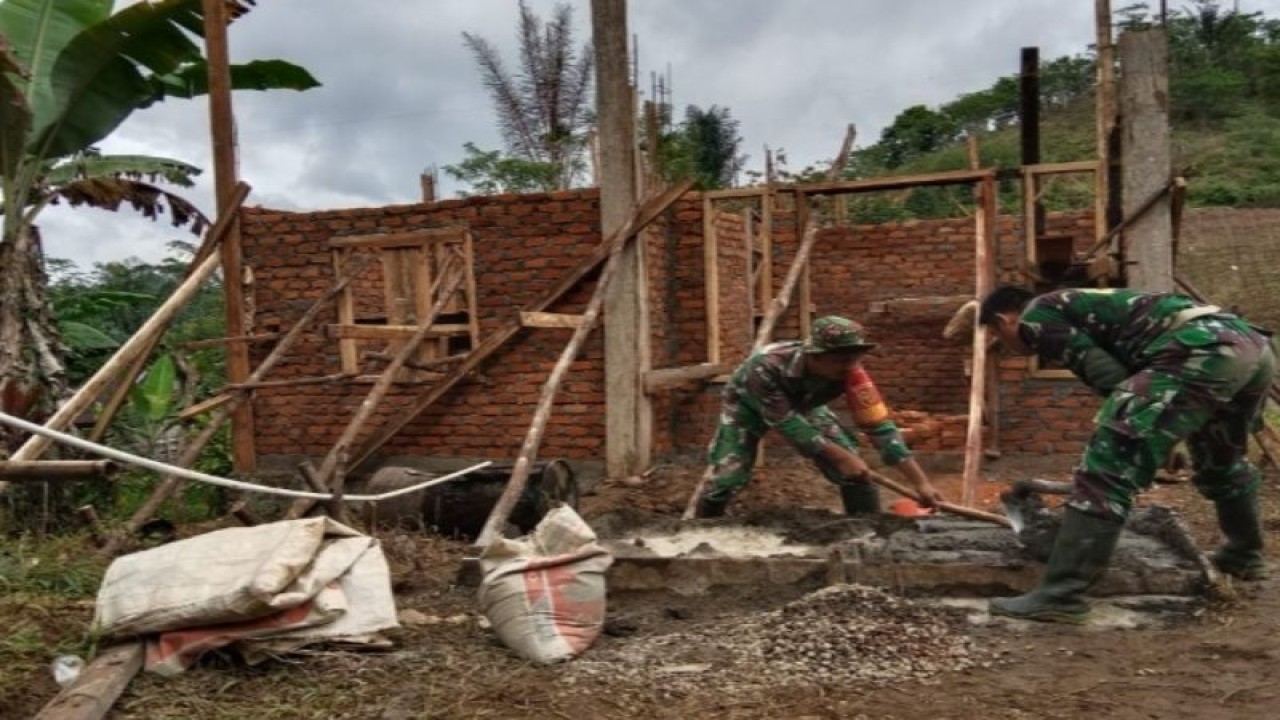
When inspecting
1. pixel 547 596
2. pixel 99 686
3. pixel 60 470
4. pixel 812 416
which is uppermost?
pixel 60 470

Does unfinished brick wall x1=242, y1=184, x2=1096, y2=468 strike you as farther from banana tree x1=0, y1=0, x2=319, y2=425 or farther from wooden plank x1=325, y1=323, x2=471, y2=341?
banana tree x1=0, y1=0, x2=319, y2=425

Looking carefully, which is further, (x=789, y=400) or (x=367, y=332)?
(x=367, y=332)

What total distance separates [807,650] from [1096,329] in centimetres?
183

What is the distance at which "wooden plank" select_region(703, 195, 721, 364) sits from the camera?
8.20 metres

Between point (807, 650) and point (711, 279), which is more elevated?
point (711, 279)

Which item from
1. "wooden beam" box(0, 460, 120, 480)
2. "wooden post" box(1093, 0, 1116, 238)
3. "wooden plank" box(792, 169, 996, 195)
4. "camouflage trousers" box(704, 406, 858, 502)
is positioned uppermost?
"wooden post" box(1093, 0, 1116, 238)

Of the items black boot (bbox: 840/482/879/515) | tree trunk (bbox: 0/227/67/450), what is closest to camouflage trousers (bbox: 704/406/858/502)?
black boot (bbox: 840/482/879/515)

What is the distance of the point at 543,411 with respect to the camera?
256 inches

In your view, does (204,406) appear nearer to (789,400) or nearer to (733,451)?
(733,451)

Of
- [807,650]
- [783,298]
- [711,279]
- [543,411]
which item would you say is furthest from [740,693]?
[711,279]

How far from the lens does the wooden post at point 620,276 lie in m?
7.21

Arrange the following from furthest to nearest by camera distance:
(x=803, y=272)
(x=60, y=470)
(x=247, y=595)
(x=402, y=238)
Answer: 1. (x=803, y=272)
2. (x=402, y=238)
3. (x=247, y=595)
4. (x=60, y=470)

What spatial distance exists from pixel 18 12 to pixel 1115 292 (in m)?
Result: 6.81

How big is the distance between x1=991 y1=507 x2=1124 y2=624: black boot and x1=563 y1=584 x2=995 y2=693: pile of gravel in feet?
1.07
